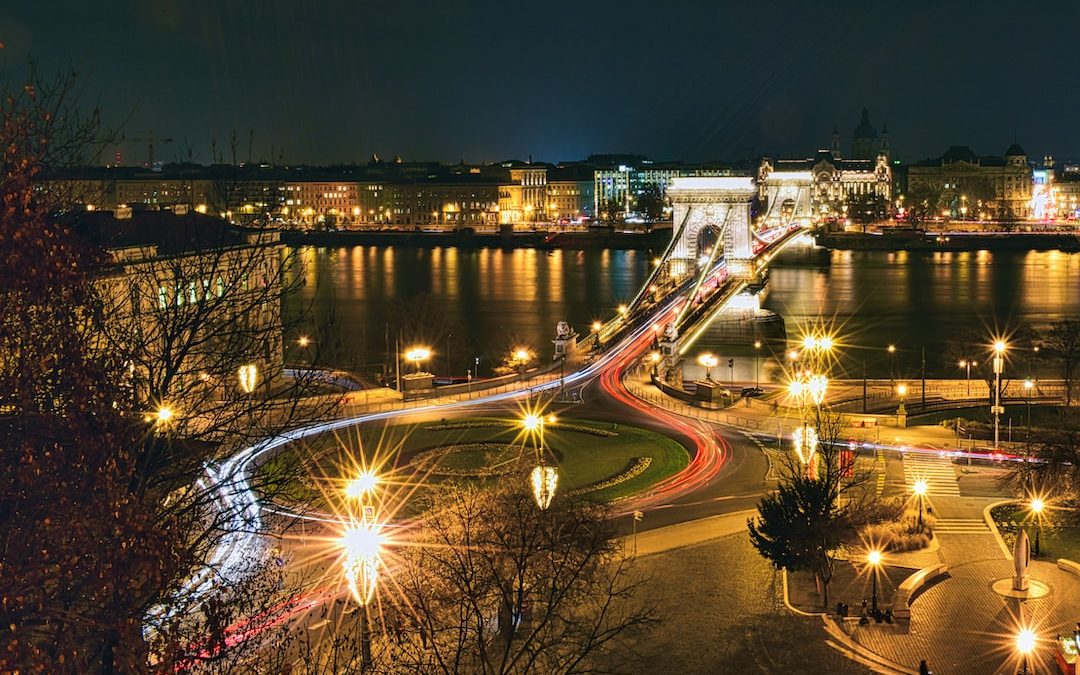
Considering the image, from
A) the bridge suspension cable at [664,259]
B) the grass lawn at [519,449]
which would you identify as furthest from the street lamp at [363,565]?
the bridge suspension cable at [664,259]

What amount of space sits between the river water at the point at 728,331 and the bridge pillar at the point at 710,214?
261 cm

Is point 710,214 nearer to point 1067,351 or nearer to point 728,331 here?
point 728,331

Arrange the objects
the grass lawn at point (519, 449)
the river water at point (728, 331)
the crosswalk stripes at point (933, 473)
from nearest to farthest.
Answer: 1. the crosswalk stripes at point (933, 473)
2. the grass lawn at point (519, 449)
3. the river water at point (728, 331)

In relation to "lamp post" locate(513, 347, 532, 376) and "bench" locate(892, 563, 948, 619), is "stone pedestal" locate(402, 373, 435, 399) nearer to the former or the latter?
"lamp post" locate(513, 347, 532, 376)

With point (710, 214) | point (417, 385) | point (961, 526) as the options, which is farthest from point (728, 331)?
point (961, 526)

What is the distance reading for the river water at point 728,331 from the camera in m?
26.6

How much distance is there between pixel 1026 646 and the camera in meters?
7.83

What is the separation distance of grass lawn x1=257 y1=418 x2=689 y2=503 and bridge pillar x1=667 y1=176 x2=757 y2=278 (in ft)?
74.5

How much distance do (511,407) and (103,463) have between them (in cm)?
1414

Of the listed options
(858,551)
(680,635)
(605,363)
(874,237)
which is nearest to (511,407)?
(605,363)

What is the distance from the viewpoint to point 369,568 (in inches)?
291

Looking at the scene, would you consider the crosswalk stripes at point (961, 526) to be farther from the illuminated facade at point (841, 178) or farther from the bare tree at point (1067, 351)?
the illuminated facade at point (841, 178)

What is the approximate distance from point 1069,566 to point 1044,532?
3.58ft

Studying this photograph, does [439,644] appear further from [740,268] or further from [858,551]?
[740,268]
